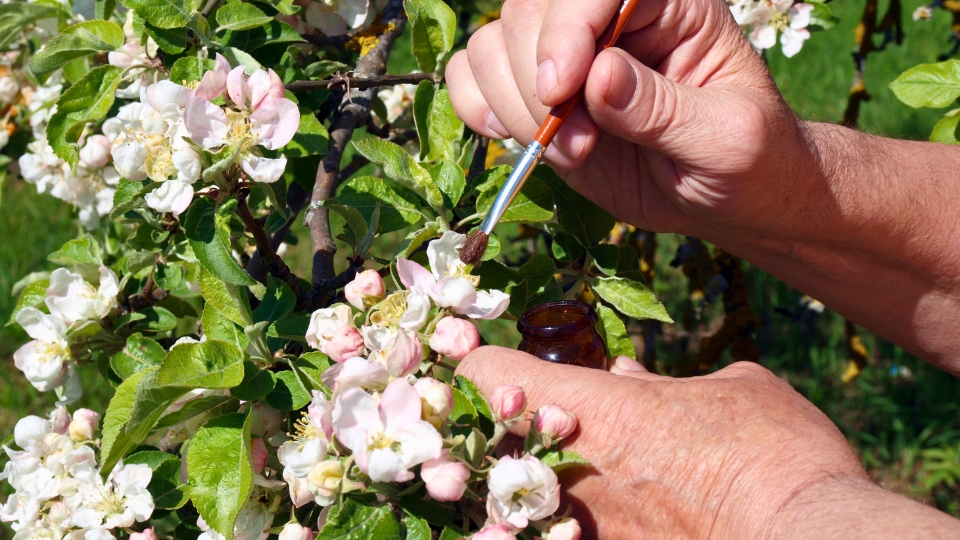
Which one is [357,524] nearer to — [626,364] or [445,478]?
[445,478]

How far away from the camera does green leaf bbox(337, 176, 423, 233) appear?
4.98ft

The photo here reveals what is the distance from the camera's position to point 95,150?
199 cm

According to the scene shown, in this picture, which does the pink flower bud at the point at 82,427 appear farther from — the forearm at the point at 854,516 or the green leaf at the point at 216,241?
the forearm at the point at 854,516

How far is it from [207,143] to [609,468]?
72 cm

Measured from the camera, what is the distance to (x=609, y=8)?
4.67 ft

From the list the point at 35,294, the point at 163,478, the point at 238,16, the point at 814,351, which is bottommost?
the point at 814,351

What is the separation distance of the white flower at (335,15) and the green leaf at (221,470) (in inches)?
40.1

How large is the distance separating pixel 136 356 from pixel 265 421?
43 cm

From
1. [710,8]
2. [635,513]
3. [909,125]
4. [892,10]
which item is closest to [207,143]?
[635,513]

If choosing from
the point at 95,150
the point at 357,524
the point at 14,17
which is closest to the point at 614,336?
the point at 357,524

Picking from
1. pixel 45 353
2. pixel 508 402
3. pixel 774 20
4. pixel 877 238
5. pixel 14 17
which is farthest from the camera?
pixel 774 20

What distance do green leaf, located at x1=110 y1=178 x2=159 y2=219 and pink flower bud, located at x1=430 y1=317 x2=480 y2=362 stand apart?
484 millimetres

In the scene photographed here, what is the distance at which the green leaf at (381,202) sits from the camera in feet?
4.98

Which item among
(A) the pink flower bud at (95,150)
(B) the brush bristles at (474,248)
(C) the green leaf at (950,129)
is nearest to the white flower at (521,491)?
(B) the brush bristles at (474,248)
